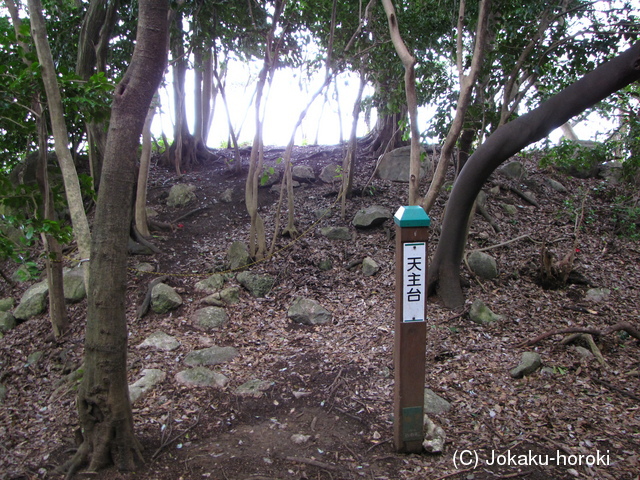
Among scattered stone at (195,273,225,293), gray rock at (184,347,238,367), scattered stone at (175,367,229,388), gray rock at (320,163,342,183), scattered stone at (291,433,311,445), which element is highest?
gray rock at (320,163,342,183)

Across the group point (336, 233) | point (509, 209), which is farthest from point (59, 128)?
point (509, 209)

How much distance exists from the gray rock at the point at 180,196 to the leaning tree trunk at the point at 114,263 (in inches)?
245

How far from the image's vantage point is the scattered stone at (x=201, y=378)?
174 inches

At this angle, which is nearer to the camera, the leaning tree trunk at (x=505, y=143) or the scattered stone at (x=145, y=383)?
the scattered stone at (x=145, y=383)

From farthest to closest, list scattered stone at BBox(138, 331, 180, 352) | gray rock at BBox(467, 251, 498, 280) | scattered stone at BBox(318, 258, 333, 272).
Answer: scattered stone at BBox(318, 258, 333, 272) < gray rock at BBox(467, 251, 498, 280) < scattered stone at BBox(138, 331, 180, 352)

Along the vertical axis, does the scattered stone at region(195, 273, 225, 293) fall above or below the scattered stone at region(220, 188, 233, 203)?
below

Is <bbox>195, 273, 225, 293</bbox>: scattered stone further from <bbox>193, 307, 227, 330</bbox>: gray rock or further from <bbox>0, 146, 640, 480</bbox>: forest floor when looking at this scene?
<bbox>193, 307, 227, 330</bbox>: gray rock

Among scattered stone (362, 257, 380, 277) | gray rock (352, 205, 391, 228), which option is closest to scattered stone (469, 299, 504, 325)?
scattered stone (362, 257, 380, 277)

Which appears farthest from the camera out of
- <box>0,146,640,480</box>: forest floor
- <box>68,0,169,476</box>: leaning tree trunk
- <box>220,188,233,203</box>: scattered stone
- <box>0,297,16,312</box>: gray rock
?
<box>220,188,233,203</box>: scattered stone

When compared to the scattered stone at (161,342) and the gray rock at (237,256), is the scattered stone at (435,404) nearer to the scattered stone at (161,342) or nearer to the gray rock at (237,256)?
the scattered stone at (161,342)

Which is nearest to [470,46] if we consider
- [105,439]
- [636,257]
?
[636,257]

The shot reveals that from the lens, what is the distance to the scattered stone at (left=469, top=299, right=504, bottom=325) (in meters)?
5.53

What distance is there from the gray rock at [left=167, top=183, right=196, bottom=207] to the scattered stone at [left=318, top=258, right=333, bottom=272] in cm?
350

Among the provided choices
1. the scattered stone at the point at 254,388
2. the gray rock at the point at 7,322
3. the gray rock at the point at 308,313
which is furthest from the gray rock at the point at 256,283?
the gray rock at the point at 7,322
